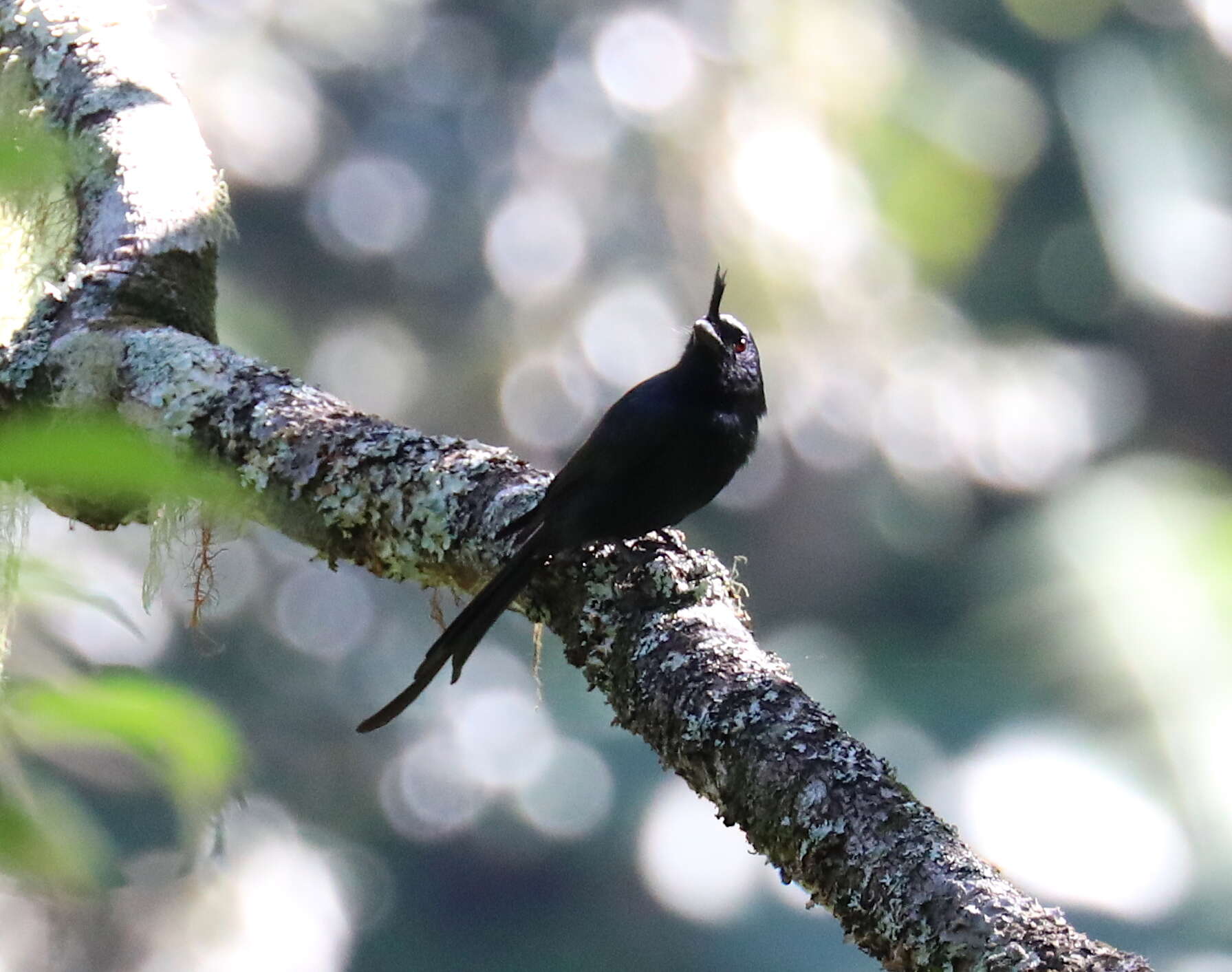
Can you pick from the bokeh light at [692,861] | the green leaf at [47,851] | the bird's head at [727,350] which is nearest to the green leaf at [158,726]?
the green leaf at [47,851]

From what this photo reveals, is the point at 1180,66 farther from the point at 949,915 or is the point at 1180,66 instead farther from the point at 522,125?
the point at 949,915

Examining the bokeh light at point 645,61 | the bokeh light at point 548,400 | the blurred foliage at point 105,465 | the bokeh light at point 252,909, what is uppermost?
the bokeh light at point 645,61

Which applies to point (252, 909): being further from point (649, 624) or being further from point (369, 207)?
point (649, 624)

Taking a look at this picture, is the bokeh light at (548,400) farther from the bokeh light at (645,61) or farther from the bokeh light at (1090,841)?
the bokeh light at (1090,841)

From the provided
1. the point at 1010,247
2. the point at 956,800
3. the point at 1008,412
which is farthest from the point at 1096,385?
the point at 956,800

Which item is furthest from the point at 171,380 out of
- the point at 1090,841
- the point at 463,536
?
the point at 1090,841

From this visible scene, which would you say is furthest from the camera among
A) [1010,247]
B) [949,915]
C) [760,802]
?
[1010,247]
